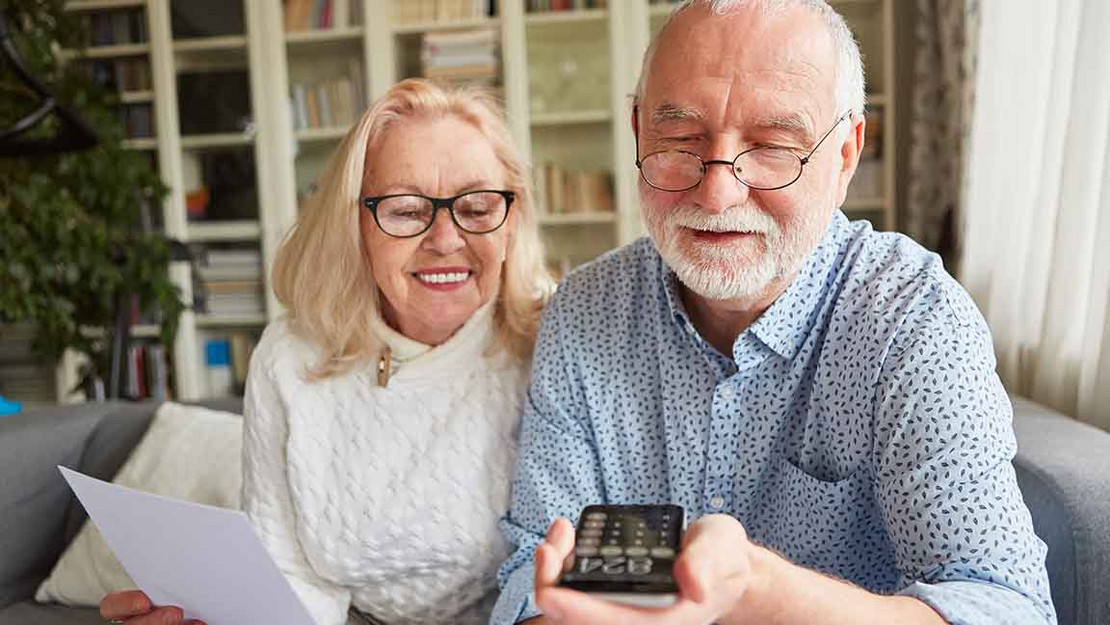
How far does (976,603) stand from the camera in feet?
2.65

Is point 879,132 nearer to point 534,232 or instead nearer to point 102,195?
point 534,232

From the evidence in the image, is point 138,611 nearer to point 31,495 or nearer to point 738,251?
point 31,495

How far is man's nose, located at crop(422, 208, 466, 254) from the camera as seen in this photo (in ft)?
4.08

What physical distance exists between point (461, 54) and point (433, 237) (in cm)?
262

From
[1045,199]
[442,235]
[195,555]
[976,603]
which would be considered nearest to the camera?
[976,603]

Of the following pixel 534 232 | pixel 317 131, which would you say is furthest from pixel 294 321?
pixel 317 131

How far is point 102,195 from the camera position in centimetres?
331

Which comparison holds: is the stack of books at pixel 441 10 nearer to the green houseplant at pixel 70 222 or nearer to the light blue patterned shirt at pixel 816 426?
the green houseplant at pixel 70 222

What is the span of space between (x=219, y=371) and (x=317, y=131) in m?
1.13

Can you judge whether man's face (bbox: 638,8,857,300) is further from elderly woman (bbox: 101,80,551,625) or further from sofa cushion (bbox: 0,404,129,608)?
sofa cushion (bbox: 0,404,129,608)

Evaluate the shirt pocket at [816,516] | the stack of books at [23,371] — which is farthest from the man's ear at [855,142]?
the stack of books at [23,371]

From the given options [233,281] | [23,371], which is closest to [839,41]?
[233,281]

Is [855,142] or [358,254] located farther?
[358,254]

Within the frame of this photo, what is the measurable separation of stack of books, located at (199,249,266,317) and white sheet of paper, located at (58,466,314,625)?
9.96ft
